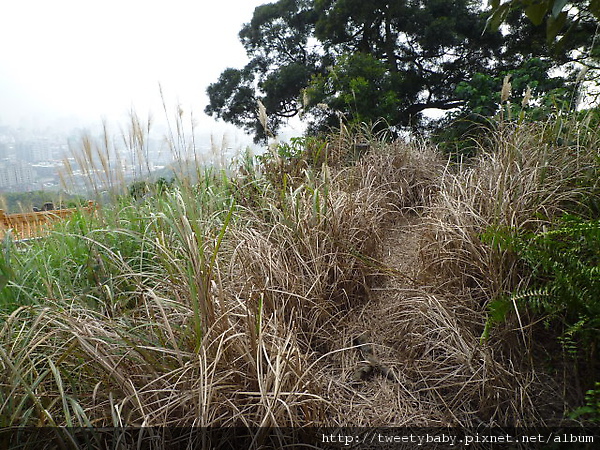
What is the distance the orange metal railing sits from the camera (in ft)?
7.50

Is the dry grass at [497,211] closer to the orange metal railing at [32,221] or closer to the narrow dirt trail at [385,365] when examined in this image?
the narrow dirt trail at [385,365]

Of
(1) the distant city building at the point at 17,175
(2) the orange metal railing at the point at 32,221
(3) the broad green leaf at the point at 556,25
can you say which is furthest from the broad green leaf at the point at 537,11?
(1) the distant city building at the point at 17,175

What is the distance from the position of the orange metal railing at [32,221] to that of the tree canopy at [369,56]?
13.2 feet

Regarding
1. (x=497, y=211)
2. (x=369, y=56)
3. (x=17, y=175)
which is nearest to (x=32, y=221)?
(x=17, y=175)

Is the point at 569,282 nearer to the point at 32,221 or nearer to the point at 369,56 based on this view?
the point at 32,221

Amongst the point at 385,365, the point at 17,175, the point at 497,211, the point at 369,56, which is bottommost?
the point at 385,365

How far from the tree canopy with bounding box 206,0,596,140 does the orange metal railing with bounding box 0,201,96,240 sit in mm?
4032

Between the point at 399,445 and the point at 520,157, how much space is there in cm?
167

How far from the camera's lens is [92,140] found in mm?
2021

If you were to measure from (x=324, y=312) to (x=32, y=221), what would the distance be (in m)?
2.22

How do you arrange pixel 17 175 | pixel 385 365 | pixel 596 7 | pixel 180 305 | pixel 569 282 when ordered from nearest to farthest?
pixel 596 7, pixel 569 282, pixel 180 305, pixel 385 365, pixel 17 175

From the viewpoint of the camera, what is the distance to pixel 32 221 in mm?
2566

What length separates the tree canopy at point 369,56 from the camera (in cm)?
581

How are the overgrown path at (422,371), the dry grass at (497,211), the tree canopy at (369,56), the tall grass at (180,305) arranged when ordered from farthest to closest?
1. the tree canopy at (369,56)
2. the dry grass at (497,211)
3. the overgrown path at (422,371)
4. the tall grass at (180,305)
